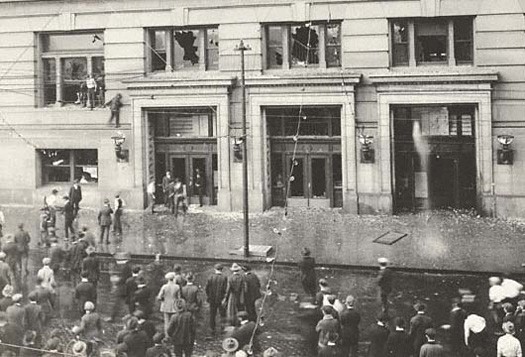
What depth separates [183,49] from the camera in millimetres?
31703

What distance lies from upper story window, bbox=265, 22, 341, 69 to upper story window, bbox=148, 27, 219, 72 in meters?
2.88

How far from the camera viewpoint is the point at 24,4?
31.1m

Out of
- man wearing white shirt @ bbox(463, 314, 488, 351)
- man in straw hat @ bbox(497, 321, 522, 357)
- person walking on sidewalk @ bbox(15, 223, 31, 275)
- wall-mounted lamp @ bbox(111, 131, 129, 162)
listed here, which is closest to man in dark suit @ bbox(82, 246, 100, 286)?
person walking on sidewalk @ bbox(15, 223, 31, 275)

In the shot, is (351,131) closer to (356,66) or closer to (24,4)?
(356,66)

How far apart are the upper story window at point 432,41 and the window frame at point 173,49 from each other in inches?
352

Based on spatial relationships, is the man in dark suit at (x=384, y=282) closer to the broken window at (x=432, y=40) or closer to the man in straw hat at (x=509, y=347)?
the man in straw hat at (x=509, y=347)

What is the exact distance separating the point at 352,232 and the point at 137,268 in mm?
12076

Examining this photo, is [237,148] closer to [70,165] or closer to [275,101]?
[275,101]

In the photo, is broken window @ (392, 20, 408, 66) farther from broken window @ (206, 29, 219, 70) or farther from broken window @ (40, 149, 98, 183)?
broken window @ (40, 149, 98, 183)

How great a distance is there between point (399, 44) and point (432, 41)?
1.55 metres

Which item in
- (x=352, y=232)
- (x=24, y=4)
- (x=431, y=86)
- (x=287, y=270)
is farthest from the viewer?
(x=24, y=4)

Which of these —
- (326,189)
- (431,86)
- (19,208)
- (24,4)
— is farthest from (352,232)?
(24,4)

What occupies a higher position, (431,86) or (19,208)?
(431,86)

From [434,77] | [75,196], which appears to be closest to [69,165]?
[75,196]
